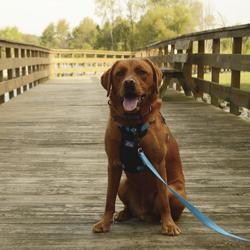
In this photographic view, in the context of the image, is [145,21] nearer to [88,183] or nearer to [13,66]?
[13,66]

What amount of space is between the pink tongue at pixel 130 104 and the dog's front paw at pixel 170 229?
2.15 feet

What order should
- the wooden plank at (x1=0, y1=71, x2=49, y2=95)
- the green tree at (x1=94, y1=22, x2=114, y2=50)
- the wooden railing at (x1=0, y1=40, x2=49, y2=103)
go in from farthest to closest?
the green tree at (x1=94, y1=22, x2=114, y2=50)
the wooden railing at (x1=0, y1=40, x2=49, y2=103)
the wooden plank at (x1=0, y1=71, x2=49, y2=95)

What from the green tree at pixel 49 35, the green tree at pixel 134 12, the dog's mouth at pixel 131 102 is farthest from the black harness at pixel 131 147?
the green tree at pixel 49 35

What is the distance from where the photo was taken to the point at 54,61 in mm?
21391

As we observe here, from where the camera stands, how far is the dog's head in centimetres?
244

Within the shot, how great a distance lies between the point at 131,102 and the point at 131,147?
24 centimetres

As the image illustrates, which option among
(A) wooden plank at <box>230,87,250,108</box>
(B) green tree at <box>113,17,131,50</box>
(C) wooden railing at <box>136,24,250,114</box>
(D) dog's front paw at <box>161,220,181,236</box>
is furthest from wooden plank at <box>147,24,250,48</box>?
(B) green tree at <box>113,17,131,50</box>

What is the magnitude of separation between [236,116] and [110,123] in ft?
15.3

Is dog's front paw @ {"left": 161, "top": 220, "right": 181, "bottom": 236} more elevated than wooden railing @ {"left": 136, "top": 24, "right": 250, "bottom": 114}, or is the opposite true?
wooden railing @ {"left": 136, "top": 24, "right": 250, "bottom": 114}

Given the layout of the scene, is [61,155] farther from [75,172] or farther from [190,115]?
[190,115]

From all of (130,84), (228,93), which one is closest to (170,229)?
(130,84)

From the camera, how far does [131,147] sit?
7.98 ft

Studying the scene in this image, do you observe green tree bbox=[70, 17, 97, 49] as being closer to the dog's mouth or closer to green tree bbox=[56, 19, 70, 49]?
green tree bbox=[56, 19, 70, 49]

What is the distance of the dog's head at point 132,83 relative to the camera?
244 cm
